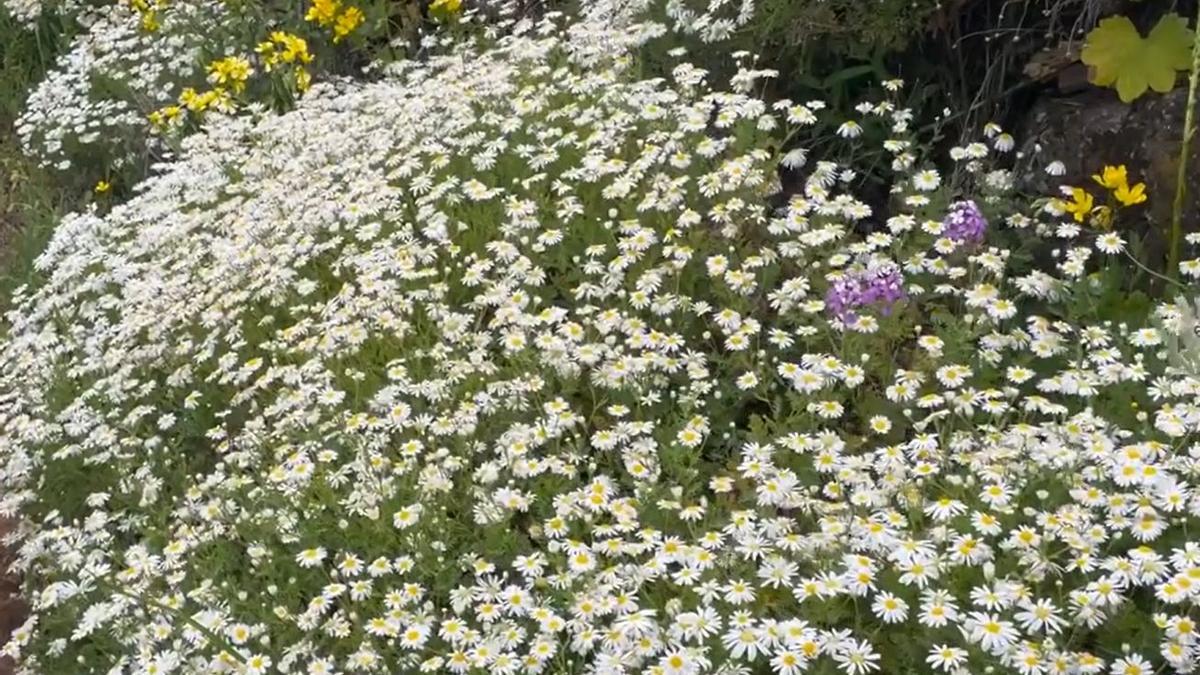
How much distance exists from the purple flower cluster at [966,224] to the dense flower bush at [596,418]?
0.05 ft

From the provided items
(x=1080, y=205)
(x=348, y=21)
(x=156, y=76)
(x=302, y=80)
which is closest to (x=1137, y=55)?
(x=1080, y=205)

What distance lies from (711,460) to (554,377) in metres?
0.49

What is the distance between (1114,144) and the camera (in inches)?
149

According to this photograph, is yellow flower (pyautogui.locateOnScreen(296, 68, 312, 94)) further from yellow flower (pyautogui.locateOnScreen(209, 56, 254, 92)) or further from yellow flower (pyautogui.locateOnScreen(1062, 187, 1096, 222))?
yellow flower (pyautogui.locateOnScreen(1062, 187, 1096, 222))

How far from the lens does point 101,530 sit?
356cm

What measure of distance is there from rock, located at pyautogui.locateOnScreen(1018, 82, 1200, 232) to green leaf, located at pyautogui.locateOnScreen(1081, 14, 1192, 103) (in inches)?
12.7

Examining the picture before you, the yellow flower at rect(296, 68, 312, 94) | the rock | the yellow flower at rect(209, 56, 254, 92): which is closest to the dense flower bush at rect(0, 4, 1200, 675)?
the rock

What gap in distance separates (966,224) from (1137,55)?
648mm

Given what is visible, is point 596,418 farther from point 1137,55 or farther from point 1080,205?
point 1137,55

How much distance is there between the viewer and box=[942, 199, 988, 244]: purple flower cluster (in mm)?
3441

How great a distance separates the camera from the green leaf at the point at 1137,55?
3.34 meters

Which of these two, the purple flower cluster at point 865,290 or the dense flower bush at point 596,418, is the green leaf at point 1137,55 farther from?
the purple flower cluster at point 865,290

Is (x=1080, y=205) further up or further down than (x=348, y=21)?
further down

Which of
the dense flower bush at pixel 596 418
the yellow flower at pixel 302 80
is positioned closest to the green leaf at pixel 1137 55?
the dense flower bush at pixel 596 418
